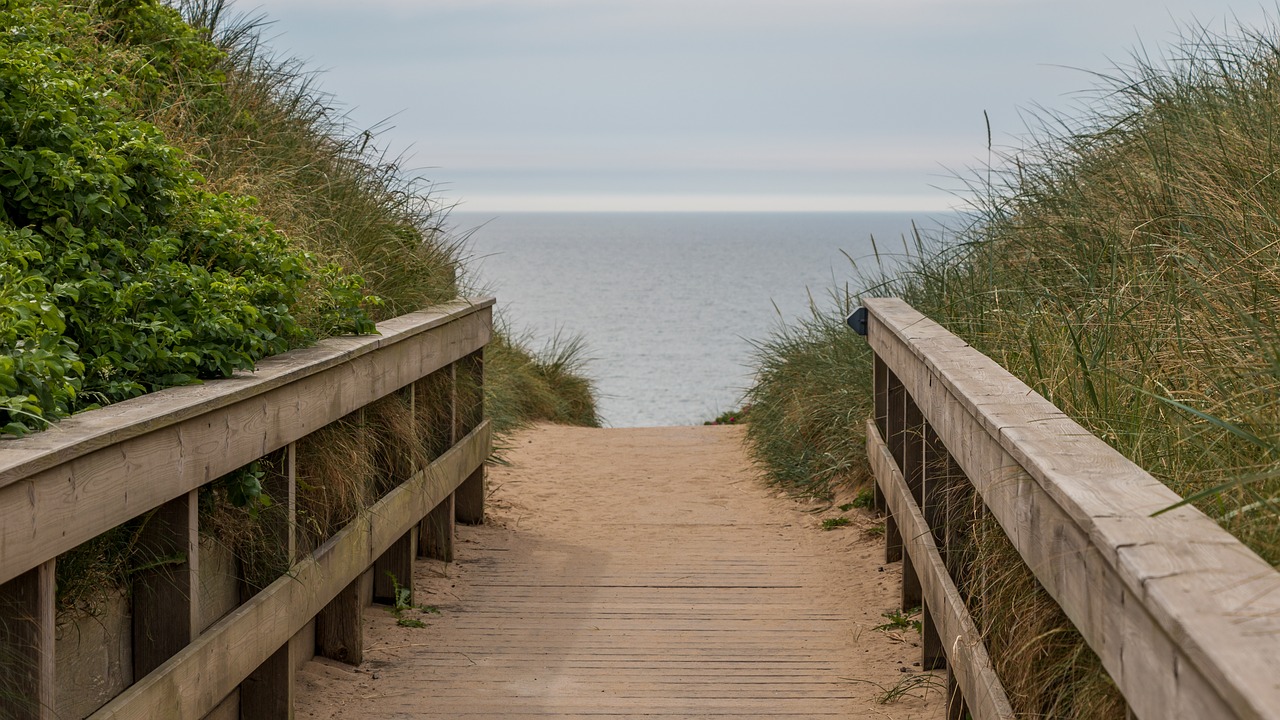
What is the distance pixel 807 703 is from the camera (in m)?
3.97

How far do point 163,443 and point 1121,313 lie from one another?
2.70 m

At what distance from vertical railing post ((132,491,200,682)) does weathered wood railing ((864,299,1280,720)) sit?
73.6 inches

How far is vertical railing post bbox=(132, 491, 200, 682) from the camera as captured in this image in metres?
2.79

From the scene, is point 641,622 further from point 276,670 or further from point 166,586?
point 166,586

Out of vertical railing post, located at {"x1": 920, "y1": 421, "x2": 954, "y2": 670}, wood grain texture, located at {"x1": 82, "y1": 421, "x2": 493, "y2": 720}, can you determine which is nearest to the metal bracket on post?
vertical railing post, located at {"x1": 920, "y1": 421, "x2": 954, "y2": 670}

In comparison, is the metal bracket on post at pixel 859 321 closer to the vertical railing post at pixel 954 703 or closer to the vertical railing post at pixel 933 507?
the vertical railing post at pixel 933 507

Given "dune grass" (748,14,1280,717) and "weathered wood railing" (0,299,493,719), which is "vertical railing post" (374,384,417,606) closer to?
"weathered wood railing" (0,299,493,719)

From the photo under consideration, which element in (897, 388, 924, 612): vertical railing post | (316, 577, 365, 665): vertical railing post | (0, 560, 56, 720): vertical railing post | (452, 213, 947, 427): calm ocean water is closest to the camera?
(0, 560, 56, 720): vertical railing post

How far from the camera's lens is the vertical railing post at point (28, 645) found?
2.17 meters

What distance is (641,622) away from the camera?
4910mm

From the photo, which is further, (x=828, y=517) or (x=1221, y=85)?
(x=828, y=517)

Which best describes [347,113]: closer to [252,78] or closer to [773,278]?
[252,78]

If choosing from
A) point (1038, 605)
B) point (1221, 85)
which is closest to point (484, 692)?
point (1038, 605)

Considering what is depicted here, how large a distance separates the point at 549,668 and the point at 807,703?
98 cm
